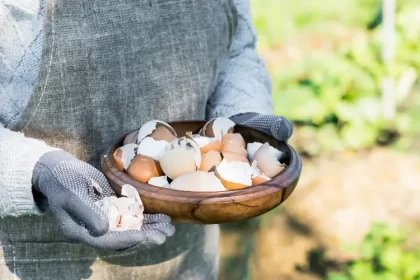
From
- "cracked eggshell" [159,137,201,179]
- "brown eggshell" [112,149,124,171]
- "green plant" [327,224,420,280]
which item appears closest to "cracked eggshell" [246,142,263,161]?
"cracked eggshell" [159,137,201,179]

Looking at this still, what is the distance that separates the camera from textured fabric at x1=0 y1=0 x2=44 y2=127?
1.00 metres

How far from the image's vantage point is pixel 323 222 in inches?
99.7

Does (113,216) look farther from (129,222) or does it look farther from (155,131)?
(155,131)

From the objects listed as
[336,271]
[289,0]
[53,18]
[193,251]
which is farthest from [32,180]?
[289,0]

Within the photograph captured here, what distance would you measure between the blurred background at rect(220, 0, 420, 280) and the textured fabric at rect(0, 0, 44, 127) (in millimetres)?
1331

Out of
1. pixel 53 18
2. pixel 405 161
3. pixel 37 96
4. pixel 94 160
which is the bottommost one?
pixel 405 161

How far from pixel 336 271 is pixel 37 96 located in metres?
1.53

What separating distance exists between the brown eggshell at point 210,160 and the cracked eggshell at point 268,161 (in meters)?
0.06

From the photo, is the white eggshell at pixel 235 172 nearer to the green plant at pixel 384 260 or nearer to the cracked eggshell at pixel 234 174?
the cracked eggshell at pixel 234 174

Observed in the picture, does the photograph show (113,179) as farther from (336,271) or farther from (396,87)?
(396,87)

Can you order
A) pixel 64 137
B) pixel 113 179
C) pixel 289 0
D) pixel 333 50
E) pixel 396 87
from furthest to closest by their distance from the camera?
pixel 289 0
pixel 333 50
pixel 396 87
pixel 64 137
pixel 113 179

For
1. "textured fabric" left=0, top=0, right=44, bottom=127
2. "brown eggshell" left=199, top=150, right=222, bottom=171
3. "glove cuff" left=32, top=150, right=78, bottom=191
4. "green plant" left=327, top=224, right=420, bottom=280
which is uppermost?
"textured fabric" left=0, top=0, right=44, bottom=127

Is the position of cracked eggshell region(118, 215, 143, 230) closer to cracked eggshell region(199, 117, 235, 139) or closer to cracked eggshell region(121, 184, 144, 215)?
cracked eggshell region(121, 184, 144, 215)

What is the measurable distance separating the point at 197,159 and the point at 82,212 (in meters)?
0.22
